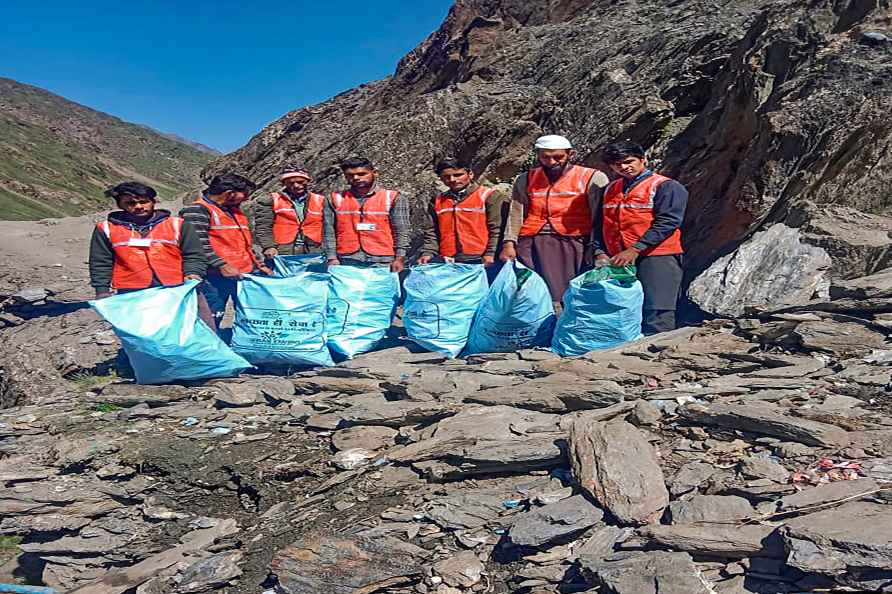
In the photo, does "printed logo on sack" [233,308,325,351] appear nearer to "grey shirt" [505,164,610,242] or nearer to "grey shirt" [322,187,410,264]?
"grey shirt" [322,187,410,264]

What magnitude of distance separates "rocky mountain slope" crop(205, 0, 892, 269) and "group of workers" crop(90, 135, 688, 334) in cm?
106

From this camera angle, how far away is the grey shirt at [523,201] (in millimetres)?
4422

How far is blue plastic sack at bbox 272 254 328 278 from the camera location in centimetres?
495

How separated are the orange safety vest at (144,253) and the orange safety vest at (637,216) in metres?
3.23

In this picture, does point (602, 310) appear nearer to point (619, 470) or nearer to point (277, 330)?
point (619, 470)

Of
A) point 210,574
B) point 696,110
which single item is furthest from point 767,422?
point 696,110

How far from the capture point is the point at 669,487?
2297mm

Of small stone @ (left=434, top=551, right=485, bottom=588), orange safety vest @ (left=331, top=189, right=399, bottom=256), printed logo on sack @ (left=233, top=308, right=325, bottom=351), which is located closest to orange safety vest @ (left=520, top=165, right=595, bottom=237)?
orange safety vest @ (left=331, top=189, right=399, bottom=256)

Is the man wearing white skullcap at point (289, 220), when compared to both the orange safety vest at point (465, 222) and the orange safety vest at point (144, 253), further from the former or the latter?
the orange safety vest at point (465, 222)

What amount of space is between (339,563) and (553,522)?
2.66 ft

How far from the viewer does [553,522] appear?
2.19 meters

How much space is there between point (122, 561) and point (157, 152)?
85.8m

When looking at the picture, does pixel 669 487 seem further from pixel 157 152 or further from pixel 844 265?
pixel 157 152

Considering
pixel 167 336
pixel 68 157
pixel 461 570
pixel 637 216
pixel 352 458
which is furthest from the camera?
pixel 68 157
